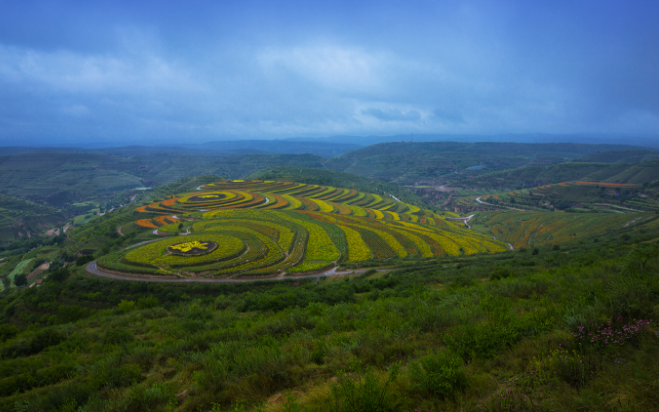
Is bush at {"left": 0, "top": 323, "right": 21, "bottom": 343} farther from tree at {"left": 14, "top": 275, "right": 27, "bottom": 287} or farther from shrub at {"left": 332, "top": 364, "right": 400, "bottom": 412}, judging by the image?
tree at {"left": 14, "top": 275, "right": 27, "bottom": 287}

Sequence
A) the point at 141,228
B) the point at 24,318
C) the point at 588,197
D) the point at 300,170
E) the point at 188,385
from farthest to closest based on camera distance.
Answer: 1. the point at 300,170
2. the point at 588,197
3. the point at 141,228
4. the point at 24,318
5. the point at 188,385

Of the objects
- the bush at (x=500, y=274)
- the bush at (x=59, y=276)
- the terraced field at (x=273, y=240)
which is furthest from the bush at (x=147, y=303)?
the bush at (x=500, y=274)

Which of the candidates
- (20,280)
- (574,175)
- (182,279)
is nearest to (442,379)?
(182,279)

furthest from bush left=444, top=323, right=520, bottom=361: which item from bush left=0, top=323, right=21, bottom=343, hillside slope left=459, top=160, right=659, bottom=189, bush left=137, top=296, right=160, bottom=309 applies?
hillside slope left=459, top=160, right=659, bottom=189

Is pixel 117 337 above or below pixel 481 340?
below

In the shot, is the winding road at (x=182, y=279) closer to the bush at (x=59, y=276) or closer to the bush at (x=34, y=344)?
the bush at (x=59, y=276)

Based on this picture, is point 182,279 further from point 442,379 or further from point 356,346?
point 442,379

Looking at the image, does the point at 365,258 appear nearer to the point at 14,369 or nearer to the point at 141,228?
the point at 14,369

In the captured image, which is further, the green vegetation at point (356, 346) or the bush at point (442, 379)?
the bush at point (442, 379)

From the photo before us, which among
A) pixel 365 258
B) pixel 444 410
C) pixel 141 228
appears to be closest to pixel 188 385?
pixel 444 410
